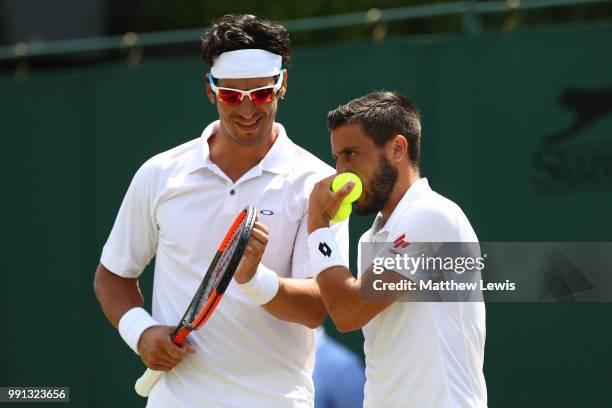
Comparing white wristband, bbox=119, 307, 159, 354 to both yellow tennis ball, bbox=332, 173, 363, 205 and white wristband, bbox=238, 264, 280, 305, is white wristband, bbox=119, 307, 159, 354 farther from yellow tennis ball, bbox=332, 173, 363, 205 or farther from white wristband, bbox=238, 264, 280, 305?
yellow tennis ball, bbox=332, 173, 363, 205

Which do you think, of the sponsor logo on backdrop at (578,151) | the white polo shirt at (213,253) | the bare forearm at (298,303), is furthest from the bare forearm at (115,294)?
the sponsor logo on backdrop at (578,151)

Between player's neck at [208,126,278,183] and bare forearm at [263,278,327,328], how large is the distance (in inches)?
19.2

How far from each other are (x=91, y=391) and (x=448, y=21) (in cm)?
330

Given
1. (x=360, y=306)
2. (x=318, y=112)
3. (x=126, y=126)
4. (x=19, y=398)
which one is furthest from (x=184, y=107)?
(x=360, y=306)

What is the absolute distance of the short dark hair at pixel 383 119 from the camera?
12.1ft

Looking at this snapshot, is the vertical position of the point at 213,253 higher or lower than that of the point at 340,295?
higher

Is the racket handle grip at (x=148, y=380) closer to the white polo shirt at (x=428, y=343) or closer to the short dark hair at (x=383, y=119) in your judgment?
the white polo shirt at (x=428, y=343)

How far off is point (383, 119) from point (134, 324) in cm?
115

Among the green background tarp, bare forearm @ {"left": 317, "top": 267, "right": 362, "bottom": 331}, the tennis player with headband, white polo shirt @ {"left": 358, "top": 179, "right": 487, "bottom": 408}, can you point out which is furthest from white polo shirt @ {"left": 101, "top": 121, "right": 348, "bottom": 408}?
the green background tarp

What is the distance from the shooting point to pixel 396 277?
136 inches

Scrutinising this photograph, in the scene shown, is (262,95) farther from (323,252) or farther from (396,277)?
(396,277)

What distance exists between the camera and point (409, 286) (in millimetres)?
3473

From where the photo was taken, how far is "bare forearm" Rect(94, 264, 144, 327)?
416cm

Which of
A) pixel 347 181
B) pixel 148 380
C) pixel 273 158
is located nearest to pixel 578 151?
pixel 273 158
